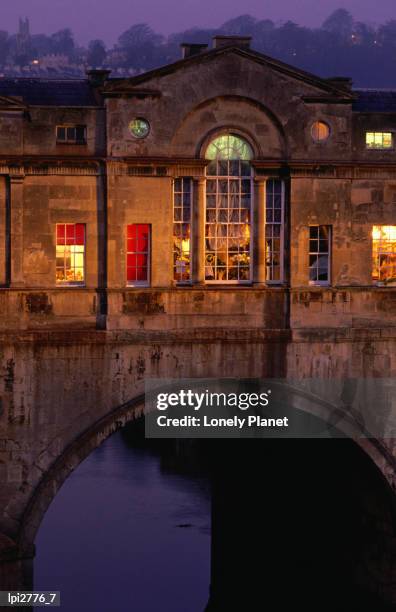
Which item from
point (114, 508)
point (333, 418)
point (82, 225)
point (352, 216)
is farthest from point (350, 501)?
point (114, 508)

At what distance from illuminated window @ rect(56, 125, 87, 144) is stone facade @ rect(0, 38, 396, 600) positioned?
150 millimetres

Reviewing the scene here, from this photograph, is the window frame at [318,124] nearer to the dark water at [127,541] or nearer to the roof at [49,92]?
the roof at [49,92]

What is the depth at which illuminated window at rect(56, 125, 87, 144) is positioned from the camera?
35.9 m

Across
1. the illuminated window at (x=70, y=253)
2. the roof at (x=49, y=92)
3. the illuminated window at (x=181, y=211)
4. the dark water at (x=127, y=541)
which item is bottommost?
the dark water at (x=127, y=541)

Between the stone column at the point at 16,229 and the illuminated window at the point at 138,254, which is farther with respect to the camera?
the illuminated window at the point at 138,254

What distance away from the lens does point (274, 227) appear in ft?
122

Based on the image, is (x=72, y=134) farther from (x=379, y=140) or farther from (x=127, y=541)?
(x=127, y=541)

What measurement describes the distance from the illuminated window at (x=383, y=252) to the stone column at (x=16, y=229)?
9780 mm

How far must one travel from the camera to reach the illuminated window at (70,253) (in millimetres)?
36125

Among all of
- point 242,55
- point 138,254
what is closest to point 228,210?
point 138,254

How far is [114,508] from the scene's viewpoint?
5816 cm

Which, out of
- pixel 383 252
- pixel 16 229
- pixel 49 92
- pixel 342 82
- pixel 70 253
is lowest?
pixel 70 253

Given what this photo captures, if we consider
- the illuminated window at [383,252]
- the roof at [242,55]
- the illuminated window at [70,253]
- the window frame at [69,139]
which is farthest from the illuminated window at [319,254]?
the window frame at [69,139]

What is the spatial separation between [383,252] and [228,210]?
4.62 meters
